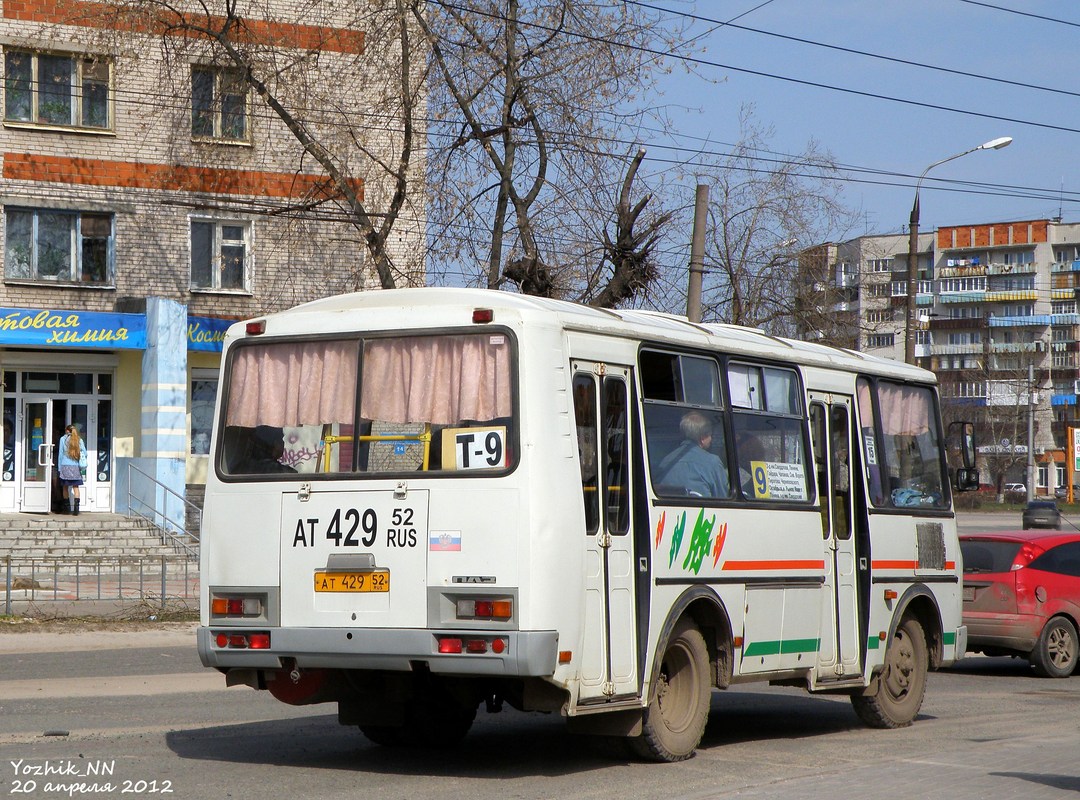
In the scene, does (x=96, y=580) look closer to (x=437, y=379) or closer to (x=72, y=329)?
(x=72, y=329)

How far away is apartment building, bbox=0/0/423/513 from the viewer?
103 ft

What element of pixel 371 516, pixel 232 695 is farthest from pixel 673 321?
pixel 232 695

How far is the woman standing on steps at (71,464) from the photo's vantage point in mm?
31453

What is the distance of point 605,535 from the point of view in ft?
27.8

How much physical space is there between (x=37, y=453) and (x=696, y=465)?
85.7 feet

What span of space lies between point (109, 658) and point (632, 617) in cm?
958

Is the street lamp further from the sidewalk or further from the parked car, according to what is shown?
the sidewalk

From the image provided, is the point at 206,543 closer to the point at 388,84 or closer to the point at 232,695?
the point at 232,695

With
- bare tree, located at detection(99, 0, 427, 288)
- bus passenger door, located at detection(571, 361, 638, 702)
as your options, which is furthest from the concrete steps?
bus passenger door, located at detection(571, 361, 638, 702)

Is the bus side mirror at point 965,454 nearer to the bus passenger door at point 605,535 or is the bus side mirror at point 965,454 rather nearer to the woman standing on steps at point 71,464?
the bus passenger door at point 605,535

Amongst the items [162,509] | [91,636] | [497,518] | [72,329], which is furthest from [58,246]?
[497,518]

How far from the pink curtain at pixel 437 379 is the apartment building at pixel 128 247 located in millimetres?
22244

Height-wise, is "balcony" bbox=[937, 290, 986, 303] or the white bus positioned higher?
"balcony" bbox=[937, 290, 986, 303]

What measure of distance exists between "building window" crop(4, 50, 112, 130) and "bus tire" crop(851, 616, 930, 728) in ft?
81.6
